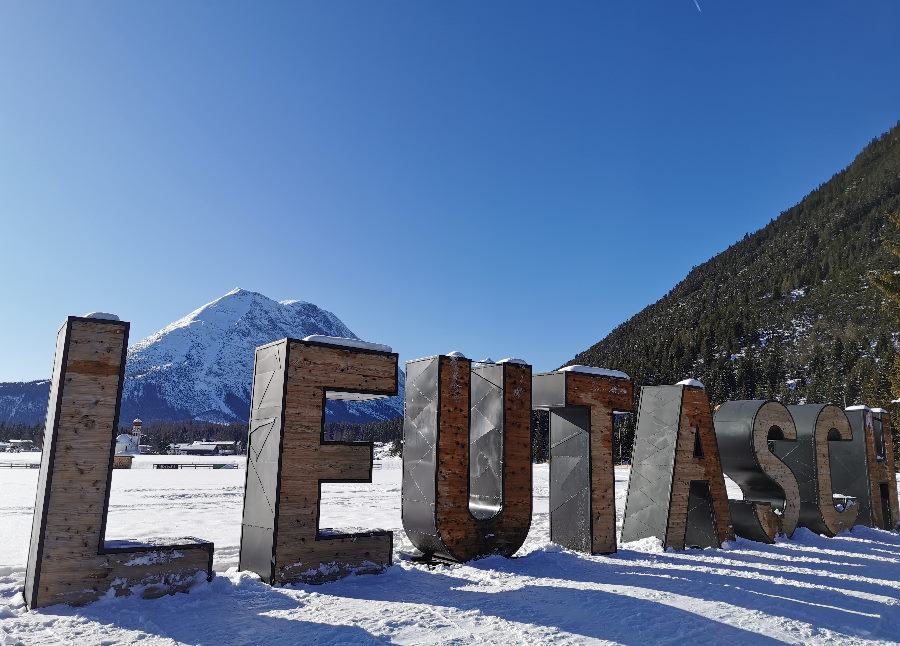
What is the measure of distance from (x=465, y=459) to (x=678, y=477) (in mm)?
4873

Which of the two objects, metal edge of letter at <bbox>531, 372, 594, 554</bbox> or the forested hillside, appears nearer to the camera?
metal edge of letter at <bbox>531, 372, 594, 554</bbox>

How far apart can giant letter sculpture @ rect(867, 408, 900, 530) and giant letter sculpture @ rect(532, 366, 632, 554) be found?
30.0 ft

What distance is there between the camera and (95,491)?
708 cm

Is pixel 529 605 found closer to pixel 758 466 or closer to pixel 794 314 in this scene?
pixel 758 466

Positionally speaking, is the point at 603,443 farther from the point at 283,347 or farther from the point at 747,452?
the point at 283,347

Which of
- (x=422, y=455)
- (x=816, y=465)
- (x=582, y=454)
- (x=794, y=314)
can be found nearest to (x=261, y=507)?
(x=422, y=455)

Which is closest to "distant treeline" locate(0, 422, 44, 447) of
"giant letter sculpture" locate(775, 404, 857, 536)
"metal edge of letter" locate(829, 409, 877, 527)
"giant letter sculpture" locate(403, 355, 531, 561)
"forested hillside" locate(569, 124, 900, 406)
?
"forested hillside" locate(569, 124, 900, 406)

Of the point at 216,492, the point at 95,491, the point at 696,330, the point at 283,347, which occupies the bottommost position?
the point at 216,492

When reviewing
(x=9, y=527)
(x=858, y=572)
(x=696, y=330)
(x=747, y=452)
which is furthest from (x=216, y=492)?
(x=696, y=330)

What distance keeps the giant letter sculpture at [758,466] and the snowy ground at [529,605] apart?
1.23 m

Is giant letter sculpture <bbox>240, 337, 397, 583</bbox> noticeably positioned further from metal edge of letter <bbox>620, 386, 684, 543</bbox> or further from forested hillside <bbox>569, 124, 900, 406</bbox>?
forested hillside <bbox>569, 124, 900, 406</bbox>

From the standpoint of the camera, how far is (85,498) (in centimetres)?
702

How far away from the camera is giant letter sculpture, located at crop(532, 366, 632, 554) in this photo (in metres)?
11.3

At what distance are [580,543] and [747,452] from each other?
4903 mm
